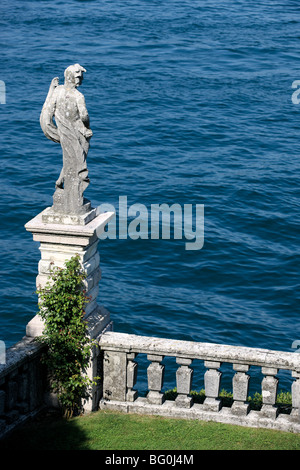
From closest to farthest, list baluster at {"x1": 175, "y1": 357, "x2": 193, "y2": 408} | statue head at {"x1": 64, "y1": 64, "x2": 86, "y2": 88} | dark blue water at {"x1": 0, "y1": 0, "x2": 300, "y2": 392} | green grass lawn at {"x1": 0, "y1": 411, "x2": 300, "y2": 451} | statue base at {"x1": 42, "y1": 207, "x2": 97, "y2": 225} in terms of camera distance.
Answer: green grass lawn at {"x1": 0, "y1": 411, "x2": 300, "y2": 451}
statue head at {"x1": 64, "y1": 64, "x2": 86, "y2": 88}
statue base at {"x1": 42, "y1": 207, "x2": 97, "y2": 225}
baluster at {"x1": 175, "y1": 357, "x2": 193, "y2": 408}
dark blue water at {"x1": 0, "y1": 0, "x2": 300, "y2": 392}

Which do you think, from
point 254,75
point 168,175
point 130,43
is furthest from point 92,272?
point 130,43

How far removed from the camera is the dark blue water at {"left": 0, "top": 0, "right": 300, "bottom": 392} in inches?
877

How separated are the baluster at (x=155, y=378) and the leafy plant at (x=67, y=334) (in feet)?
2.74

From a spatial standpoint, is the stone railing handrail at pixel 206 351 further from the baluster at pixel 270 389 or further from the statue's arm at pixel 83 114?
the statue's arm at pixel 83 114

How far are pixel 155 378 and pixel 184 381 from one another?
0.43 metres

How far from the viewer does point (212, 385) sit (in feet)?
37.1

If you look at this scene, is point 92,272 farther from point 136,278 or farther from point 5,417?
point 136,278

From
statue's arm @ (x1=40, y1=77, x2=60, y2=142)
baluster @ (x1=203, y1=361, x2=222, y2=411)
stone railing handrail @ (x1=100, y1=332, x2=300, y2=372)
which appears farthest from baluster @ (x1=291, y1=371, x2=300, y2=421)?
statue's arm @ (x1=40, y1=77, x2=60, y2=142)

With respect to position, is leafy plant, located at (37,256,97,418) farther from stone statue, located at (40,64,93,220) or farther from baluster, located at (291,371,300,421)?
baluster, located at (291,371,300,421)

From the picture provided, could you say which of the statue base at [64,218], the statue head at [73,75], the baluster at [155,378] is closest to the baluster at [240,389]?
the baluster at [155,378]

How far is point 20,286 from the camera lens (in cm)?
2272

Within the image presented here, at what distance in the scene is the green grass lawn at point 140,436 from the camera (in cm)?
1067

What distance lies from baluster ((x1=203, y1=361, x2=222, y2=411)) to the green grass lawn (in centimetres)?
25

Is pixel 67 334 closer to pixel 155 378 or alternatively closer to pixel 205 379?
pixel 155 378
